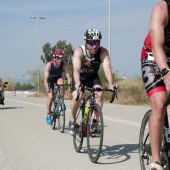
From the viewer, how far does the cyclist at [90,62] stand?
627cm

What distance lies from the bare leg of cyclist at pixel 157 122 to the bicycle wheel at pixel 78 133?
276cm

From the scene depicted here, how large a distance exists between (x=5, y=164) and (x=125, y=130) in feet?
14.2

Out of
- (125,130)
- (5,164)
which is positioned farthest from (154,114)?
(125,130)

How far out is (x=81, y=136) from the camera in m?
6.69

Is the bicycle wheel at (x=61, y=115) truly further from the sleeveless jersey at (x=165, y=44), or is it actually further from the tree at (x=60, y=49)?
the tree at (x=60, y=49)

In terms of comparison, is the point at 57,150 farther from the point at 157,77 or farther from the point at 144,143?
the point at 157,77

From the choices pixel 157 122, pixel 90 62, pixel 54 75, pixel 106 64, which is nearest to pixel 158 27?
pixel 157 122

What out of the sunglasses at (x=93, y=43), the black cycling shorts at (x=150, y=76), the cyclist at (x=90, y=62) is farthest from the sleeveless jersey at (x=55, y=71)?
the black cycling shorts at (x=150, y=76)

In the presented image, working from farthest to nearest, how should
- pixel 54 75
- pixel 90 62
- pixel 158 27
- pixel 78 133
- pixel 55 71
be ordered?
pixel 54 75, pixel 55 71, pixel 78 133, pixel 90 62, pixel 158 27

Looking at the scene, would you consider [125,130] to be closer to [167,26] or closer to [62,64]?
[62,64]

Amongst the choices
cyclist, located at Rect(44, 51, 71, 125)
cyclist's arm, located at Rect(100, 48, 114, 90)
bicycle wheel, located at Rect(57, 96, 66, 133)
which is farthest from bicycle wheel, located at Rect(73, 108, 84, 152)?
cyclist, located at Rect(44, 51, 71, 125)

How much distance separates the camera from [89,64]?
Result: 673 centimetres

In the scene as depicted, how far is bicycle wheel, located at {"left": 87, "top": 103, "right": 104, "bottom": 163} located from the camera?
599 centimetres

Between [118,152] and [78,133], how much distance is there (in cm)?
76
